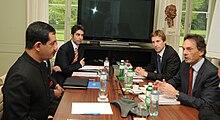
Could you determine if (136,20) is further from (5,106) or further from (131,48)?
(5,106)

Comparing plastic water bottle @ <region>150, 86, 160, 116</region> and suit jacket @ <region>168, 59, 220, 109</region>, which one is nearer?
plastic water bottle @ <region>150, 86, 160, 116</region>

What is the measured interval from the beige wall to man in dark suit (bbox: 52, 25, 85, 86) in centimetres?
154

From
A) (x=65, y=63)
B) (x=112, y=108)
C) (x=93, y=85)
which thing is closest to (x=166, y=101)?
(x=112, y=108)

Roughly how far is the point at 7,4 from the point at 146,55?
270cm

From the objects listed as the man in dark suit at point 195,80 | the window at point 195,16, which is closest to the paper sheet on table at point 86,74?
the man in dark suit at point 195,80

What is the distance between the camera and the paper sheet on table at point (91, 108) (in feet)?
6.31

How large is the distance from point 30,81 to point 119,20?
3227mm

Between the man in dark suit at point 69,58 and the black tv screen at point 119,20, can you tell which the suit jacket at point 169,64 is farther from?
the black tv screen at point 119,20

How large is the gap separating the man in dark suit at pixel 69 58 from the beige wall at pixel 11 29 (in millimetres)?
1536

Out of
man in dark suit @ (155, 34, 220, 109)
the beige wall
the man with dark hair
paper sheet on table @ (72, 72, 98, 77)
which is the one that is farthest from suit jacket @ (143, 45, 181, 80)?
the beige wall

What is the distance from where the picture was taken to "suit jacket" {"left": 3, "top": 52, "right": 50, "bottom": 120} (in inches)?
66.7

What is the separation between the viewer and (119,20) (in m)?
4.83

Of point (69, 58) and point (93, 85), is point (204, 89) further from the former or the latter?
point (69, 58)

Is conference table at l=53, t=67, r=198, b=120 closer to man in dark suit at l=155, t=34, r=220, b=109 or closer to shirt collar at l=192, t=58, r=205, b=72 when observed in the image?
man in dark suit at l=155, t=34, r=220, b=109
